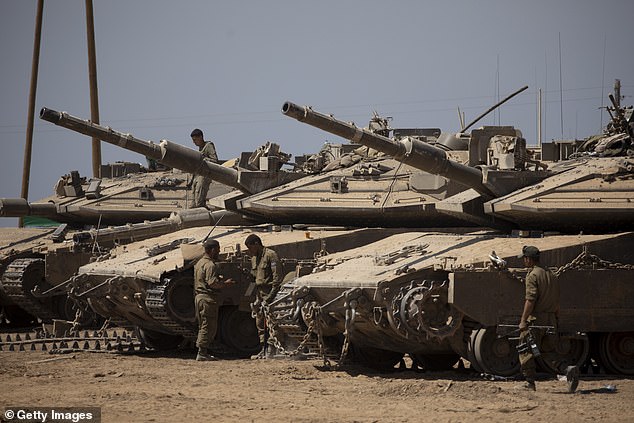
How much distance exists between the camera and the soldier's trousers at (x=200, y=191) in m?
26.1

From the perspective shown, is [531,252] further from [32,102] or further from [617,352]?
[32,102]

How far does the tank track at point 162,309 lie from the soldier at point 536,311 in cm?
662

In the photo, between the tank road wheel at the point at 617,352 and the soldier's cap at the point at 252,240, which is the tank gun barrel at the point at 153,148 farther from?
the tank road wheel at the point at 617,352

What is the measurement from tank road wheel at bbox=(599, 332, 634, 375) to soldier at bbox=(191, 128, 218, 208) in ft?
30.6

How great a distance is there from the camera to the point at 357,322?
17234 millimetres

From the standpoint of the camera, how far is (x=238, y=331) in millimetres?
21484

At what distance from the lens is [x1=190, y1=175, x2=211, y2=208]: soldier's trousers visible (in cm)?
2606

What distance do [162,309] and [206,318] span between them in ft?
2.46

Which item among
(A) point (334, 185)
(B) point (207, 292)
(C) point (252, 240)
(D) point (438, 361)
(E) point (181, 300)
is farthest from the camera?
(A) point (334, 185)

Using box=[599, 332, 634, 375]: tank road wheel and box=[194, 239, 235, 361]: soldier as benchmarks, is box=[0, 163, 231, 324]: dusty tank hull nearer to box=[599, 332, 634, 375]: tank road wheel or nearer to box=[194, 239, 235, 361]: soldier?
box=[194, 239, 235, 361]: soldier

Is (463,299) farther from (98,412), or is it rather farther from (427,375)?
(98,412)

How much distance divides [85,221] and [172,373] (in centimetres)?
1199

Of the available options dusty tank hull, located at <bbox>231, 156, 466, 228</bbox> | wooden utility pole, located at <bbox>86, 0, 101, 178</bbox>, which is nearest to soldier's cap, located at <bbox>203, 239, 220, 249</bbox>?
dusty tank hull, located at <bbox>231, 156, 466, 228</bbox>

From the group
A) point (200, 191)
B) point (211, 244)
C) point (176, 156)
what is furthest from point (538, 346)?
point (200, 191)
